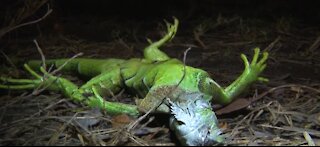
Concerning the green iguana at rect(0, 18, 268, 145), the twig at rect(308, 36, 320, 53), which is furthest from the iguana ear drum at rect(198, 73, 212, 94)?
the twig at rect(308, 36, 320, 53)

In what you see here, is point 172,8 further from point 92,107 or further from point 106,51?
point 92,107

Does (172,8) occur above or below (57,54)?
above

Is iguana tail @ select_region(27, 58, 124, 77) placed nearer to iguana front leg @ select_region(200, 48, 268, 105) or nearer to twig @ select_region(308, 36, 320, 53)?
iguana front leg @ select_region(200, 48, 268, 105)

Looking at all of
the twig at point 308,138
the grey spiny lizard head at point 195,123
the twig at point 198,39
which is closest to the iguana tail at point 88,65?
the grey spiny lizard head at point 195,123

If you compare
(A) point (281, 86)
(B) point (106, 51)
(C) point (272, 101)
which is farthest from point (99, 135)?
(B) point (106, 51)

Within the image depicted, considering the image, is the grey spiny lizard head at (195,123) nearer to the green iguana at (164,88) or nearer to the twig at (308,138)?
the green iguana at (164,88)
